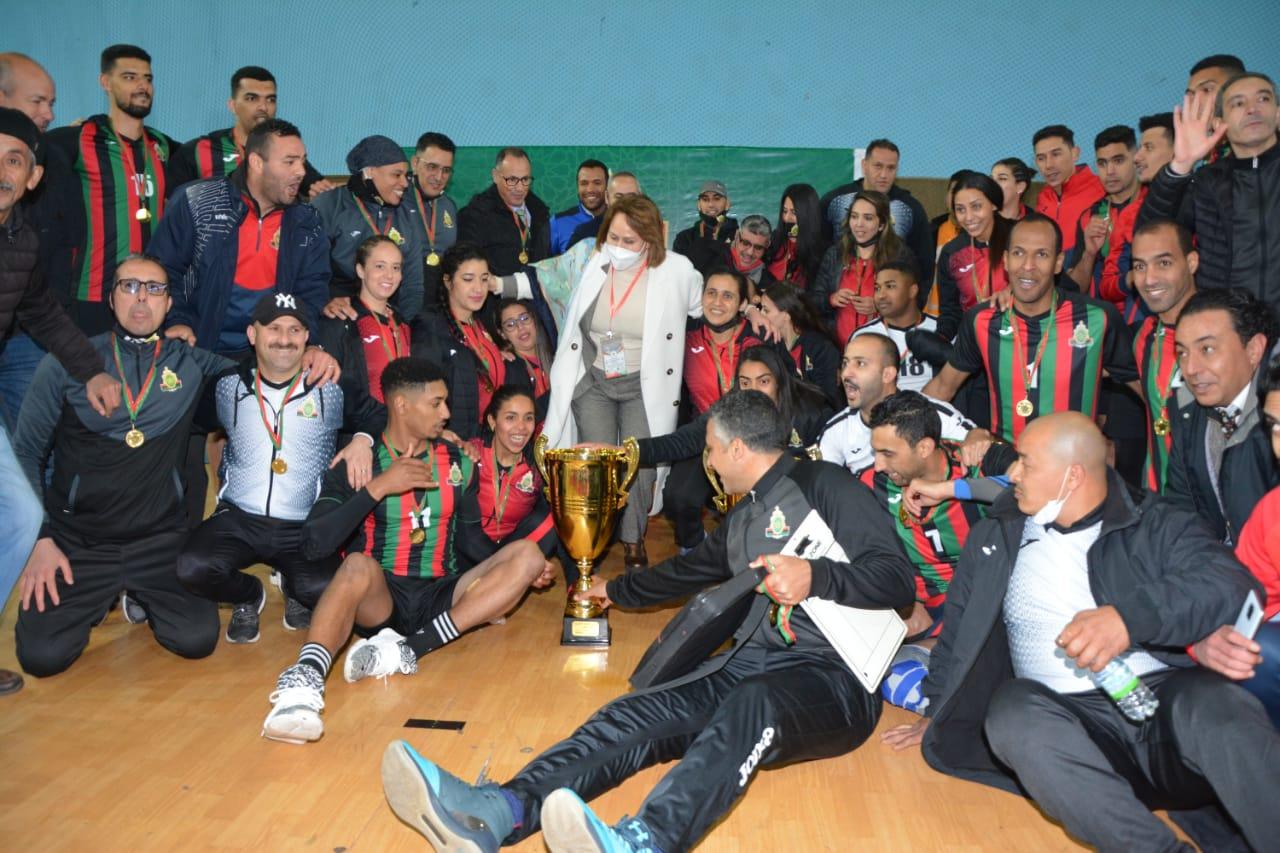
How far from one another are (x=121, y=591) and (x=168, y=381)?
0.84 meters

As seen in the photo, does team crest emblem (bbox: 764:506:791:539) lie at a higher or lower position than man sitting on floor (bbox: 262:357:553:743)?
higher

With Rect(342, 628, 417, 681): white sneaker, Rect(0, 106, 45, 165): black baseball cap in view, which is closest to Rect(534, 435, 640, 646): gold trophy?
Rect(342, 628, 417, 681): white sneaker

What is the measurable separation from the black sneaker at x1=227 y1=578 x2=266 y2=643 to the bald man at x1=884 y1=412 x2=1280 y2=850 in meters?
2.66

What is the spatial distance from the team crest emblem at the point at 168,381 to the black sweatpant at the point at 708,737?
→ 2388 millimetres

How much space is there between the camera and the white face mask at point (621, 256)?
16.3 ft

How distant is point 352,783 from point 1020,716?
1.81 meters

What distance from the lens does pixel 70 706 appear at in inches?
141

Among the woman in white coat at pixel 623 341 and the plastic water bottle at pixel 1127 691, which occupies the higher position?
the woman in white coat at pixel 623 341

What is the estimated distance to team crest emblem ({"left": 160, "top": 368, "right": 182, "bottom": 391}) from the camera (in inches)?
165

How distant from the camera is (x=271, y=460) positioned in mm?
4227

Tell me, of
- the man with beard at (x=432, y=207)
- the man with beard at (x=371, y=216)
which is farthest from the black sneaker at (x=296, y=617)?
the man with beard at (x=432, y=207)

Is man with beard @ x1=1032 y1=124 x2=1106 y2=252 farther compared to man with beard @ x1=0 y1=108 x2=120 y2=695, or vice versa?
man with beard @ x1=1032 y1=124 x2=1106 y2=252

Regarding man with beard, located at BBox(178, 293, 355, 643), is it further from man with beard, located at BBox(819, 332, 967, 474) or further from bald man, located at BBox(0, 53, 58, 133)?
man with beard, located at BBox(819, 332, 967, 474)

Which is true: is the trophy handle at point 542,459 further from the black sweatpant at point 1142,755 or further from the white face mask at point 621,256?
the black sweatpant at point 1142,755
